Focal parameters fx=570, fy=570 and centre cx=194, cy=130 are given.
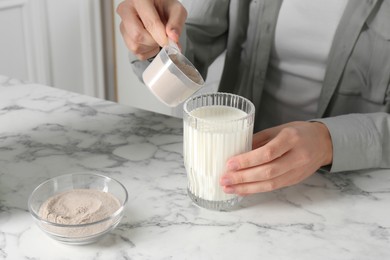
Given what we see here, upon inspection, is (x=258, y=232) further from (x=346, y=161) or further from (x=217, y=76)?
(x=217, y=76)

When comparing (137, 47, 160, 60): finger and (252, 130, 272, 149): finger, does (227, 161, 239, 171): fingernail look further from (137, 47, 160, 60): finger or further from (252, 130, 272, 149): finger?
(137, 47, 160, 60): finger

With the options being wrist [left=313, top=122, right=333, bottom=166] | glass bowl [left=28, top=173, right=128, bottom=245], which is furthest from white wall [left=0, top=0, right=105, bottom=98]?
wrist [left=313, top=122, right=333, bottom=166]

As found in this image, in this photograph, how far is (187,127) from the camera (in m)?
0.78

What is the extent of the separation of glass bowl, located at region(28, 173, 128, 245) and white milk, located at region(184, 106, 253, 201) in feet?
0.34

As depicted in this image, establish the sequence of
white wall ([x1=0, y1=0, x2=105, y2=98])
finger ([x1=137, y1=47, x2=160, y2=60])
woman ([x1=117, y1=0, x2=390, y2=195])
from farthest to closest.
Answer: white wall ([x1=0, y1=0, x2=105, y2=98]) → finger ([x1=137, y1=47, x2=160, y2=60]) → woman ([x1=117, y1=0, x2=390, y2=195])

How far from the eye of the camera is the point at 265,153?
0.78 meters

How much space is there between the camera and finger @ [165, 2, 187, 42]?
34.6 inches

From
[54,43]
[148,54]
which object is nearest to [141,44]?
[148,54]

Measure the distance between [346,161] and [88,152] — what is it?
417 mm

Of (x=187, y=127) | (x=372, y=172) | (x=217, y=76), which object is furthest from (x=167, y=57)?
(x=217, y=76)

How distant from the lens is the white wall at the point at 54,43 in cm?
199

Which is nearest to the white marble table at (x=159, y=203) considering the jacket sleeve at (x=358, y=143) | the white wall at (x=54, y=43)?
the jacket sleeve at (x=358, y=143)

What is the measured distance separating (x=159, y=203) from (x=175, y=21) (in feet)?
0.98

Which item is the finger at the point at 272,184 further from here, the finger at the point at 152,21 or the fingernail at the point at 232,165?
the finger at the point at 152,21
